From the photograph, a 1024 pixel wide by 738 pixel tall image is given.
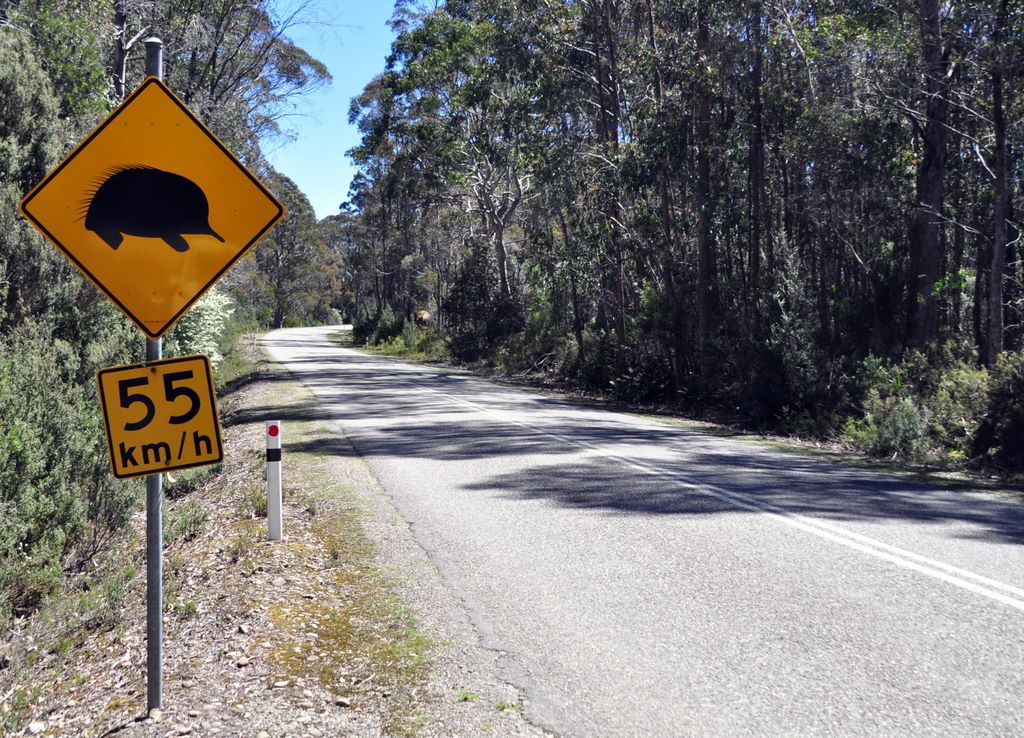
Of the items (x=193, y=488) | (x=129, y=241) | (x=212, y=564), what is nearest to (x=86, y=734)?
(x=129, y=241)

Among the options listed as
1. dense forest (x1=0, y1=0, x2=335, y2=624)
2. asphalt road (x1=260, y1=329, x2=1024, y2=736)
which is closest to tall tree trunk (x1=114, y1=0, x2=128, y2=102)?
dense forest (x1=0, y1=0, x2=335, y2=624)

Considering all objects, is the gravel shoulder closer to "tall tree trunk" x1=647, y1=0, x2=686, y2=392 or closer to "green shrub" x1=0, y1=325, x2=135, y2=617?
"green shrub" x1=0, y1=325, x2=135, y2=617

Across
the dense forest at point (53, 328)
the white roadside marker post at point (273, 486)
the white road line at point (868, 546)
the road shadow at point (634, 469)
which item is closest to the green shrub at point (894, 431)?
the road shadow at point (634, 469)

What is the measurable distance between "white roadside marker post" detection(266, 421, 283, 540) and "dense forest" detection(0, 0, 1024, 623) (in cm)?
141

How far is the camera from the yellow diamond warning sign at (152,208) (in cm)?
383

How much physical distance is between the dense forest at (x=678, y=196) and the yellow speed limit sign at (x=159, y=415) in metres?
2.66

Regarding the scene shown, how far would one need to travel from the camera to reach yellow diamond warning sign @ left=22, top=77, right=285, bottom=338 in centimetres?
383

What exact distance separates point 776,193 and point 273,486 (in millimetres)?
21802

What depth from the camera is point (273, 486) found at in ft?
24.9

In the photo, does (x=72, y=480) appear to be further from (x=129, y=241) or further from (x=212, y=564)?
(x=129, y=241)

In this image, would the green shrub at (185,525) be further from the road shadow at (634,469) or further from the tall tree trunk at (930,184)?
the tall tree trunk at (930,184)

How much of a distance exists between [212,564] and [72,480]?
156 centimetres

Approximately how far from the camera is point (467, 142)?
124 ft

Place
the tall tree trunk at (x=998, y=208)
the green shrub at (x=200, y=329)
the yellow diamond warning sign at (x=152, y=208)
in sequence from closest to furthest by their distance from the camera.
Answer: the yellow diamond warning sign at (x=152, y=208) < the tall tree trunk at (x=998, y=208) < the green shrub at (x=200, y=329)
